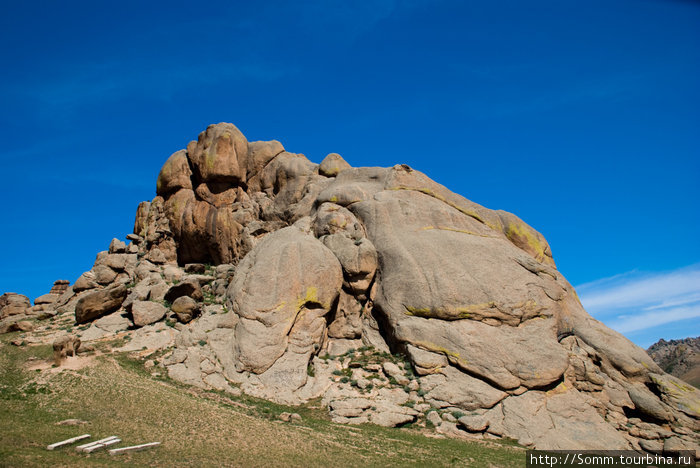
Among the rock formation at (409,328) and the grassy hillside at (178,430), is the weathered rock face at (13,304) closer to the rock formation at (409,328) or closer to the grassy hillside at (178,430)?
the rock formation at (409,328)

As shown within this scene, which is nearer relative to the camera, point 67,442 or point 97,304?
point 67,442

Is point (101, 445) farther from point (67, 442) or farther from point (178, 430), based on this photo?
point (178, 430)

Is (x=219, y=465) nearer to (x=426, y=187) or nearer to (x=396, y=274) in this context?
(x=396, y=274)

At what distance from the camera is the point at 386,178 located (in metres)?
39.4

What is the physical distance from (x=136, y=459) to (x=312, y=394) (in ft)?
40.1

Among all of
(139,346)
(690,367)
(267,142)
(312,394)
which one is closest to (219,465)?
(312,394)

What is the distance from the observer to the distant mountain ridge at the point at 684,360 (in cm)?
8062

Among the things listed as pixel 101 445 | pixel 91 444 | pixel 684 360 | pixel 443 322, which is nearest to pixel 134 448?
pixel 101 445

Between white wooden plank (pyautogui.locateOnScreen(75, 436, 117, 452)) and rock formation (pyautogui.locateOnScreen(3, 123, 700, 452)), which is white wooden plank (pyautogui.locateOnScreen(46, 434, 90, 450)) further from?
rock formation (pyautogui.locateOnScreen(3, 123, 700, 452))

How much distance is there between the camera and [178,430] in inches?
786

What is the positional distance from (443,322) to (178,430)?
55.0ft

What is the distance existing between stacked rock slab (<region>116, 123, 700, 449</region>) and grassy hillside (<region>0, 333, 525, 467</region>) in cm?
308

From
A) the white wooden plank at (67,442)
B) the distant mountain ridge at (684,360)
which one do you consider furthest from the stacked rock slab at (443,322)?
the distant mountain ridge at (684,360)

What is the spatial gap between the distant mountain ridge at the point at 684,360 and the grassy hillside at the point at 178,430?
73896 millimetres
